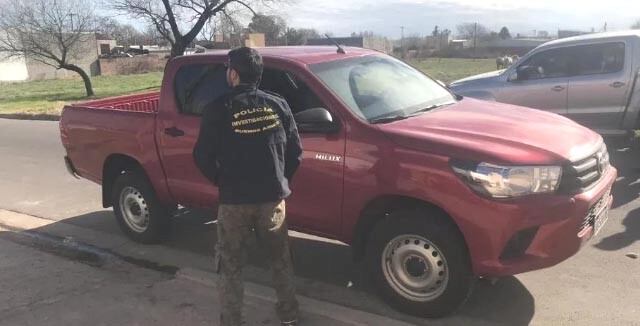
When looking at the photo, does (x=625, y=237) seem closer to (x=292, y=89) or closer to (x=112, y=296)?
(x=292, y=89)

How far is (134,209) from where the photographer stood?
231 inches

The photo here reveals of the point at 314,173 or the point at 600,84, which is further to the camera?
the point at 600,84

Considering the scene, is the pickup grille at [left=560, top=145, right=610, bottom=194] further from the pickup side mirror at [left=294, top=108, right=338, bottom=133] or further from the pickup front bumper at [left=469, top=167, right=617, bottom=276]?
the pickup side mirror at [left=294, top=108, right=338, bottom=133]

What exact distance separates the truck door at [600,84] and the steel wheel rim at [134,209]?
19.9ft

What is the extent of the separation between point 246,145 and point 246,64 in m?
0.45

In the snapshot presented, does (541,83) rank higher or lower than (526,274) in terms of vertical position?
higher

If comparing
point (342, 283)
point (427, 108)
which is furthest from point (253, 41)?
point (342, 283)

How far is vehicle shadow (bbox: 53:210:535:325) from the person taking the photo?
4.04 metres

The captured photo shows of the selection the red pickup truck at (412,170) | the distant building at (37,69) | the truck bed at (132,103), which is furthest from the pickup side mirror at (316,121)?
the distant building at (37,69)

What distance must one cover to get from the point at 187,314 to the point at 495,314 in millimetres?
2062

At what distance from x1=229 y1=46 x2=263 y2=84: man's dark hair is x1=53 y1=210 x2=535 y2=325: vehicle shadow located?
5.96 feet

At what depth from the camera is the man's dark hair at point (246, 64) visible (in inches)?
133

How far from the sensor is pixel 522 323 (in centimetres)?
392

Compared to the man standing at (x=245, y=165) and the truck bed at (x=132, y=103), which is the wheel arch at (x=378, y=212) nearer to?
the man standing at (x=245, y=165)
